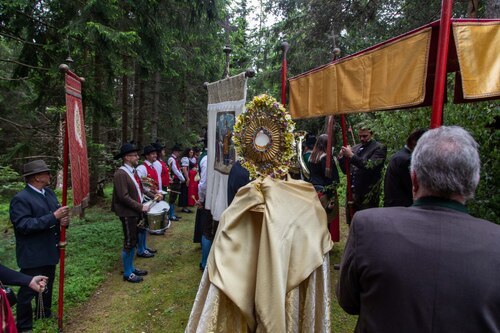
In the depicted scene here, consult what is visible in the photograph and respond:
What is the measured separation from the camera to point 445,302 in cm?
146

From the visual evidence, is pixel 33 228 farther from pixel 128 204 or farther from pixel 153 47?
pixel 153 47

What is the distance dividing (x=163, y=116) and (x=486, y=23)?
51.2 ft

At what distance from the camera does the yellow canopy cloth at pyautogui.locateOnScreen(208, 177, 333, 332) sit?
264 cm

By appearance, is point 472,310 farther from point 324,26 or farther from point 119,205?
point 324,26

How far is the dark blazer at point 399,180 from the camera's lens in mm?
3803

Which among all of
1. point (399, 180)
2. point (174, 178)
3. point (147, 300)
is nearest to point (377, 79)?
point (399, 180)

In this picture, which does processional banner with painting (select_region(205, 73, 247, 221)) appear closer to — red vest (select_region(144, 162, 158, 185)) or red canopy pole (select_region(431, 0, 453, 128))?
red canopy pole (select_region(431, 0, 453, 128))

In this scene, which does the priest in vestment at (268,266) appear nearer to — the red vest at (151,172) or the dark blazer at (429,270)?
the dark blazer at (429,270)

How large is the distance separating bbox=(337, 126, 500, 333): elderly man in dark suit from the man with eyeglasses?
3.75 meters

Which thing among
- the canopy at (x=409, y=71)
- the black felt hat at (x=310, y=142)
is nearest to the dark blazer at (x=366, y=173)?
the black felt hat at (x=310, y=142)

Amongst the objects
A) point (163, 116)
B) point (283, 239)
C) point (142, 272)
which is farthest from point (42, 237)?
point (163, 116)

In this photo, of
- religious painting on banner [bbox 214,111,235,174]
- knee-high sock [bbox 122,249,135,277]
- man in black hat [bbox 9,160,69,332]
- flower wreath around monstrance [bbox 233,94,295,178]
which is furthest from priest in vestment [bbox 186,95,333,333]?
knee-high sock [bbox 122,249,135,277]

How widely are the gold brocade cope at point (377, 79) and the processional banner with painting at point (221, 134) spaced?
1009 millimetres

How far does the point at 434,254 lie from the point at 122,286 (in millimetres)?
5349
